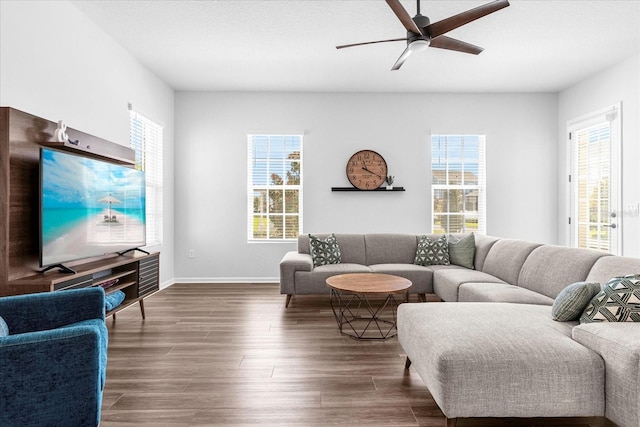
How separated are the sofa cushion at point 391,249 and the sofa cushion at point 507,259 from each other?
96 centimetres

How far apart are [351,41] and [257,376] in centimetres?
338

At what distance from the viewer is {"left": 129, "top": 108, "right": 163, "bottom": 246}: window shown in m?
4.44

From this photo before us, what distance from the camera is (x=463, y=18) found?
244 cm

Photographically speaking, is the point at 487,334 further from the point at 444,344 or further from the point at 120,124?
the point at 120,124

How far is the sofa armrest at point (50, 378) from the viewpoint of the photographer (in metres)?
1.28

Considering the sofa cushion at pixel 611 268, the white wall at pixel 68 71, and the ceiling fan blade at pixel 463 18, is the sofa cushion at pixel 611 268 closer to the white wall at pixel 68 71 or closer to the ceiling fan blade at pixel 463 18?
the ceiling fan blade at pixel 463 18

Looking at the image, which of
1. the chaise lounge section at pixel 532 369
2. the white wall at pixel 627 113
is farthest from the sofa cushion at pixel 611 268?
the white wall at pixel 627 113

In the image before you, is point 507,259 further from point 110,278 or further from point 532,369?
point 110,278

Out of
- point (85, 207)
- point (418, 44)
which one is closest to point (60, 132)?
point (85, 207)

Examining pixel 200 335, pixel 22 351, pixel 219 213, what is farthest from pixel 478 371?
pixel 219 213

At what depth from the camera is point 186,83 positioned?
5090 millimetres

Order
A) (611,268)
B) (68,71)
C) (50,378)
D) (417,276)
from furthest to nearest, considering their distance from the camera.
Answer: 1. (417,276)
2. (68,71)
3. (611,268)
4. (50,378)

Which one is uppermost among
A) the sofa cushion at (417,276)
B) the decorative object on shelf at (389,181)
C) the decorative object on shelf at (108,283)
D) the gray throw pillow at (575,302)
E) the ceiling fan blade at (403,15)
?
the ceiling fan blade at (403,15)

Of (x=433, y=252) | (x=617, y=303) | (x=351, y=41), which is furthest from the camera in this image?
(x=433, y=252)
